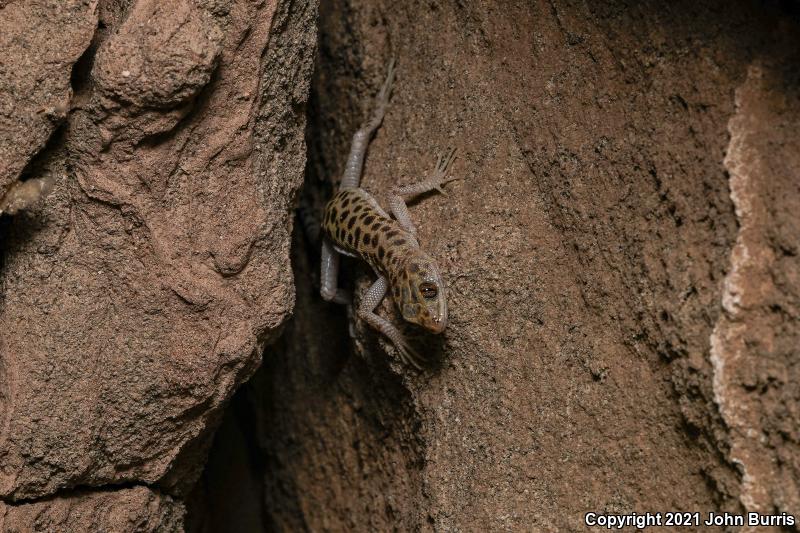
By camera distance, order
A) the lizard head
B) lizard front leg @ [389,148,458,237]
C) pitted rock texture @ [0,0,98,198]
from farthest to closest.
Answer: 1. lizard front leg @ [389,148,458,237]
2. the lizard head
3. pitted rock texture @ [0,0,98,198]

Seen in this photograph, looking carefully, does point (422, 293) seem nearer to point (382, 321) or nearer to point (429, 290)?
point (429, 290)

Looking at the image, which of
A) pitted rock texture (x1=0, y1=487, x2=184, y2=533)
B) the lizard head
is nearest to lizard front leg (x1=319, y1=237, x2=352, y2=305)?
the lizard head

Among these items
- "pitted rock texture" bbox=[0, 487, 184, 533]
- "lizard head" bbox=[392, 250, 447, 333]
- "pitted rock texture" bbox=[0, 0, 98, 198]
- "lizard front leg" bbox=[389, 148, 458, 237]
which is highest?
"pitted rock texture" bbox=[0, 0, 98, 198]

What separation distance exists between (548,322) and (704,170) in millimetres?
954

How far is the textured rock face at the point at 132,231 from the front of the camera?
3.00 metres

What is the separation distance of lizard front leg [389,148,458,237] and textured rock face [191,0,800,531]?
6 centimetres

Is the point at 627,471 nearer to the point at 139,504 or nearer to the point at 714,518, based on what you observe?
the point at 714,518

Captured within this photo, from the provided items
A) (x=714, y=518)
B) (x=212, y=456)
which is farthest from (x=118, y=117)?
(x=212, y=456)

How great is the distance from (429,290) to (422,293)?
0.04 meters

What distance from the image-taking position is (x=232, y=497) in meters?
5.68

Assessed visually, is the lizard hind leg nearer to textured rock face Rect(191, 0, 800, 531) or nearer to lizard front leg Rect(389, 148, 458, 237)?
textured rock face Rect(191, 0, 800, 531)

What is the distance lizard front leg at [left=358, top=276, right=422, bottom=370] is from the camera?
3.81 metres

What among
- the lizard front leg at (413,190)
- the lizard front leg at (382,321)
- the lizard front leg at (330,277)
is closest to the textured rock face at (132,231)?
the lizard front leg at (382,321)

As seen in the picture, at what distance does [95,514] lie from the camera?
3500mm
